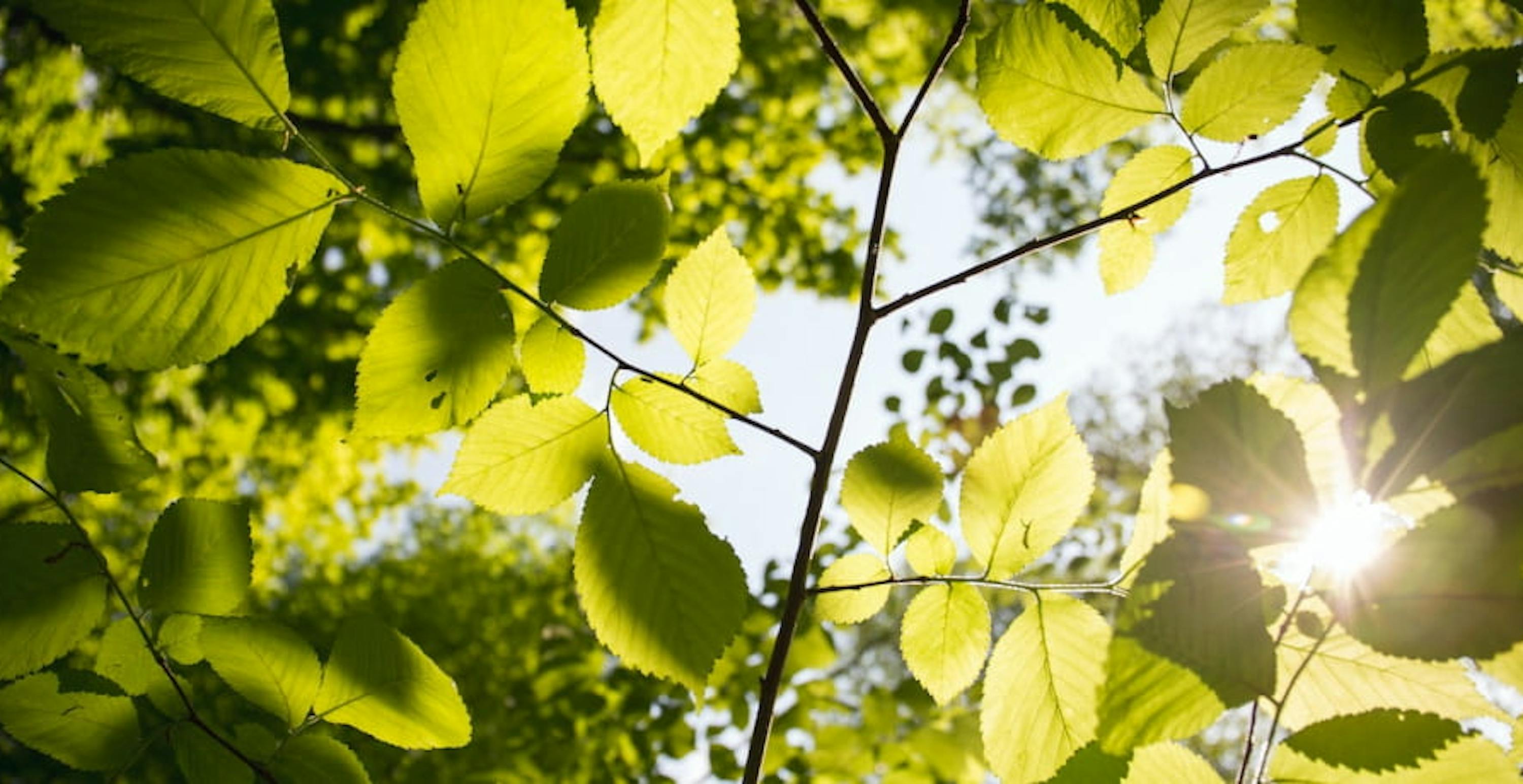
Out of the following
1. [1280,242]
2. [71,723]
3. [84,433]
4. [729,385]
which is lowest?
[71,723]

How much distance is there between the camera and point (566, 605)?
196 inches

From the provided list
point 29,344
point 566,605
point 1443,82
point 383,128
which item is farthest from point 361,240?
point 1443,82

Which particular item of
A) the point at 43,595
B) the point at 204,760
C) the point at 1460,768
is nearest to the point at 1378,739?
the point at 1460,768

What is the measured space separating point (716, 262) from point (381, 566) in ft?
23.4

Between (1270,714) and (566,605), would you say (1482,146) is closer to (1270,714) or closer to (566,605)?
(1270,714)

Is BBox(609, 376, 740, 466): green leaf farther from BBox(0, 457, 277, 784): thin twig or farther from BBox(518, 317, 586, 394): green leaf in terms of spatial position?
BBox(0, 457, 277, 784): thin twig

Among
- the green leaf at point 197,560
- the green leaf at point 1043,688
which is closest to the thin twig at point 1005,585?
the green leaf at point 1043,688

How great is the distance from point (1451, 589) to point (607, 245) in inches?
24.2

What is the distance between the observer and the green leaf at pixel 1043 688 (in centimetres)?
70

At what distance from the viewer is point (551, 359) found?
2.53 ft

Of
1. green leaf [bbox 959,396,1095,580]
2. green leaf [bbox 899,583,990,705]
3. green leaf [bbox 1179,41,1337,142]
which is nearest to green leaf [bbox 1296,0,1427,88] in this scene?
green leaf [bbox 1179,41,1337,142]

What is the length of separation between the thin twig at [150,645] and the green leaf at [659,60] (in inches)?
23.2

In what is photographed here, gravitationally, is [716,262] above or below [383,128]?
below

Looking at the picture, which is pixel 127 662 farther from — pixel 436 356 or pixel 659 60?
pixel 659 60
